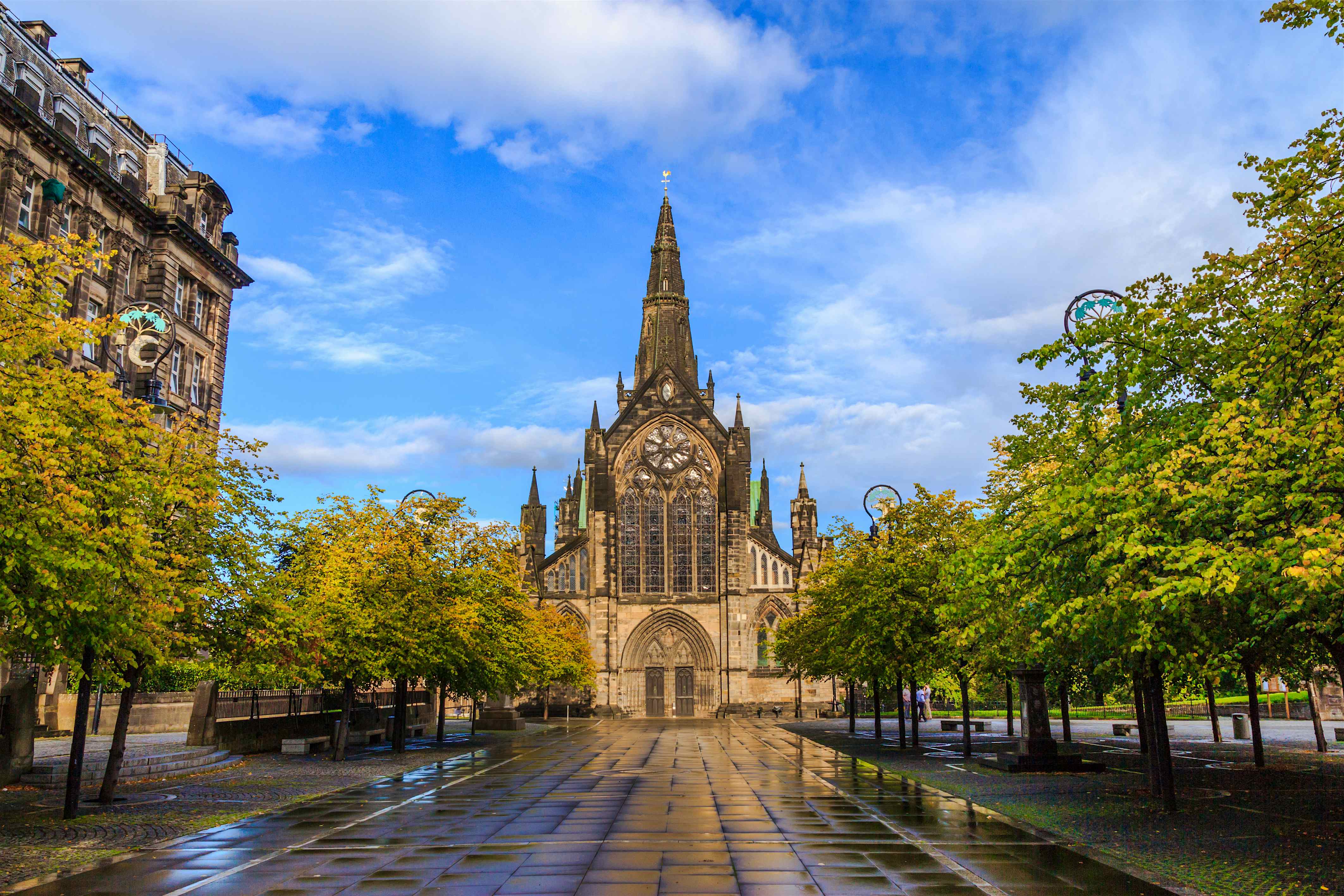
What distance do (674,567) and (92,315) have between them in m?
41.6

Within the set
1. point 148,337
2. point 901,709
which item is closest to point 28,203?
point 148,337

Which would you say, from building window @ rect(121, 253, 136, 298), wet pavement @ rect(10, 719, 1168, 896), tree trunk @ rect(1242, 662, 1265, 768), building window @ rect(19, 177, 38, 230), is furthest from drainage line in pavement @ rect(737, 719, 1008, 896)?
building window @ rect(121, 253, 136, 298)

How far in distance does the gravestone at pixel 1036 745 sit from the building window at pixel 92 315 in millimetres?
35078

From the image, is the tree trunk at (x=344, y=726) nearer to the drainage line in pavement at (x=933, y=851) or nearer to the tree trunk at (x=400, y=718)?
the tree trunk at (x=400, y=718)

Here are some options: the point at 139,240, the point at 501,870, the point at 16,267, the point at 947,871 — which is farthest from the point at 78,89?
the point at 947,871

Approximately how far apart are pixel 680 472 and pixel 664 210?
25823 mm

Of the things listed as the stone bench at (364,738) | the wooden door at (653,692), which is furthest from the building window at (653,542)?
the stone bench at (364,738)

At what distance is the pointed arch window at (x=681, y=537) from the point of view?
72.7 metres

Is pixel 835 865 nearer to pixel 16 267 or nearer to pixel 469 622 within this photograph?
pixel 16 267

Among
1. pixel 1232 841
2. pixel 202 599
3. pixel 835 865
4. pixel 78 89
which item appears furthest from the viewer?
pixel 78 89

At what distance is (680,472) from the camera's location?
73625 millimetres

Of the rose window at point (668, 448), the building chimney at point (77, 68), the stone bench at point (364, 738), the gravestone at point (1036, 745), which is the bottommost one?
the stone bench at point (364, 738)

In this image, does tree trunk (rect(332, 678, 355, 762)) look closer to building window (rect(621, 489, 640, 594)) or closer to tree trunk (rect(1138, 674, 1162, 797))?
tree trunk (rect(1138, 674, 1162, 797))

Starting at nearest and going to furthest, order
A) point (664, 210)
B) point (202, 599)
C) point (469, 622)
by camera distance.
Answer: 1. point (202, 599)
2. point (469, 622)
3. point (664, 210)
